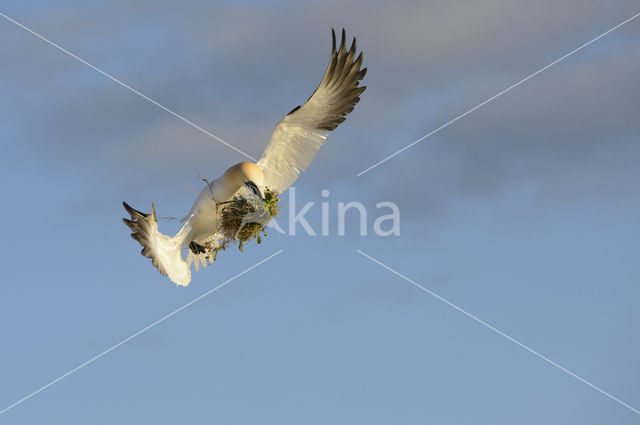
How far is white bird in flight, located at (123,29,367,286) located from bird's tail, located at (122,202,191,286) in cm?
2

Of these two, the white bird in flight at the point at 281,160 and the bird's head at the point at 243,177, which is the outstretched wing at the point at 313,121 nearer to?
the white bird in flight at the point at 281,160

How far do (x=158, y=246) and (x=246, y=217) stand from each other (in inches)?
60.4

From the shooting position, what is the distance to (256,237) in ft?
51.3

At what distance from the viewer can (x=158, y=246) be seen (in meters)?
15.3

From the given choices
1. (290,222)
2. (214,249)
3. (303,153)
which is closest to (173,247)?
(214,249)

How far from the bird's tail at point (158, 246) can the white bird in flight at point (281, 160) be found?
0.06ft

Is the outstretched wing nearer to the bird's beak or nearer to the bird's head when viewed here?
the bird's head

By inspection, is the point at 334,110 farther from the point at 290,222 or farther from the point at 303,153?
the point at 290,222

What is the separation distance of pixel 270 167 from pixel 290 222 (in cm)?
204

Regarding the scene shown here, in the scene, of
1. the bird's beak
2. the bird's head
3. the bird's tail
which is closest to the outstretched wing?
the bird's head

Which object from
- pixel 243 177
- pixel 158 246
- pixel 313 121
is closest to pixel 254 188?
pixel 243 177

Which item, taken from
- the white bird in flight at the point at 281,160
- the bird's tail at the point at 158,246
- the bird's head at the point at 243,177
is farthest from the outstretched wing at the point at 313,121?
the bird's tail at the point at 158,246

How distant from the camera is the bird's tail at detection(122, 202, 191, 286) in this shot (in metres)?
15.0

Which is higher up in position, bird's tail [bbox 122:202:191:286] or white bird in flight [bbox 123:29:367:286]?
white bird in flight [bbox 123:29:367:286]
